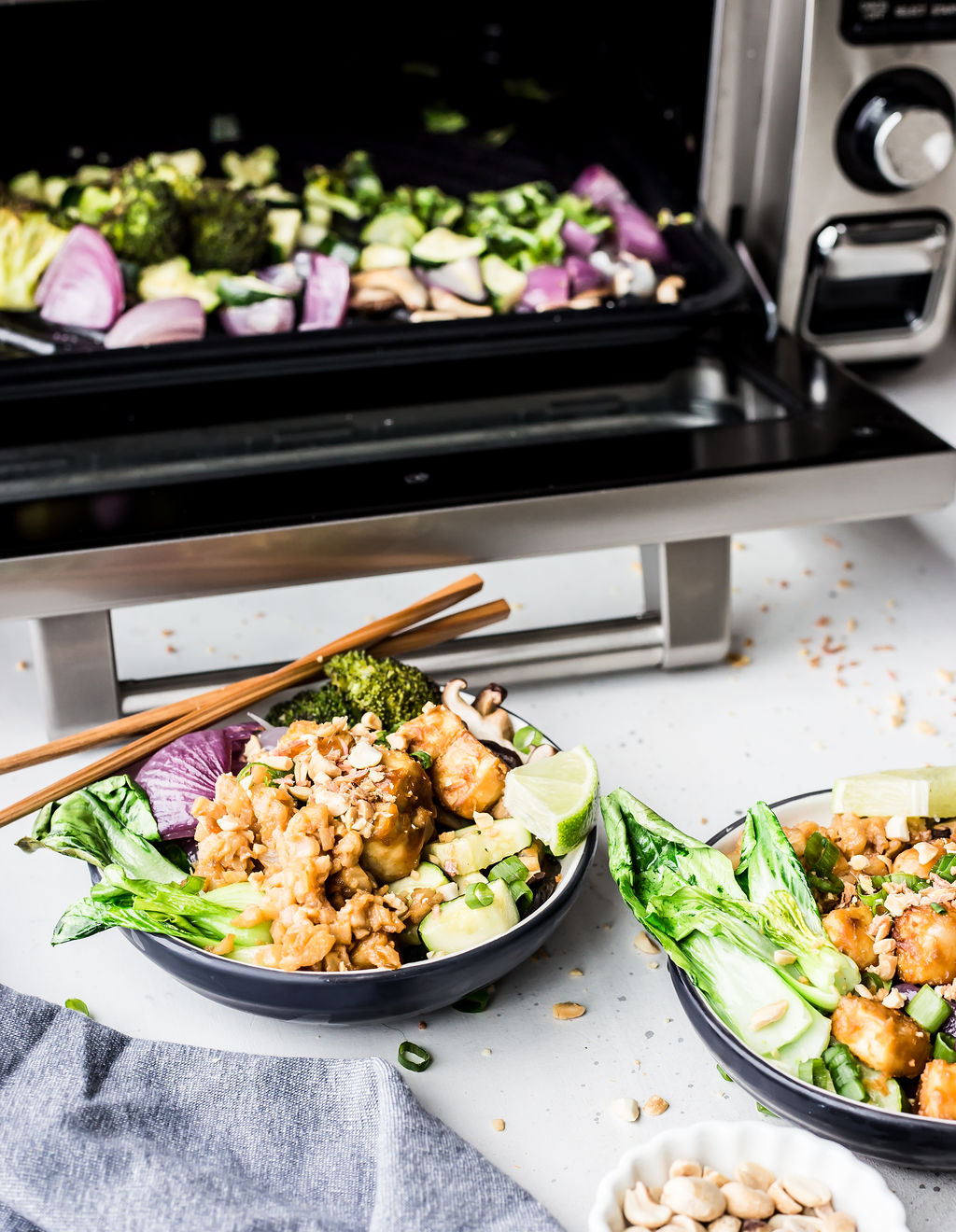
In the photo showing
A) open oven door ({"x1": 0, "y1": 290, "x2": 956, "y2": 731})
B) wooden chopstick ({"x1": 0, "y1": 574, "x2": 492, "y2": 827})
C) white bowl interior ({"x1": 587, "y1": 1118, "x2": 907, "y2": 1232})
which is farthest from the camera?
open oven door ({"x1": 0, "y1": 290, "x2": 956, "y2": 731})

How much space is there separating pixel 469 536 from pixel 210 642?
292mm

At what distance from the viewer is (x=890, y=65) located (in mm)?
1139

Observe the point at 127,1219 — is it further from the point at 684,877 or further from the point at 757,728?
the point at 757,728

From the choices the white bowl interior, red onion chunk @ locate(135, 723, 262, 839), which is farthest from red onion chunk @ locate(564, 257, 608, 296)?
the white bowl interior

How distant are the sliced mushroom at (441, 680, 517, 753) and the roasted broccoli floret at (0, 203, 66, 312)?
57 centimetres

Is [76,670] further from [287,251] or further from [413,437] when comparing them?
[287,251]

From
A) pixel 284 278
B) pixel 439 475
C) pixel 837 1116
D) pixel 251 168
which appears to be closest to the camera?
pixel 837 1116

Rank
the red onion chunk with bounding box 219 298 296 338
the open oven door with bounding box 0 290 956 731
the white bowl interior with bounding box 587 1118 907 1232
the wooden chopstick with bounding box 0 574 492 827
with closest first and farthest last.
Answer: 1. the white bowl interior with bounding box 587 1118 907 1232
2. the wooden chopstick with bounding box 0 574 492 827
3. the open oven door with bounding box 0 290 956 731
4. the red onion chunk with bounding box 219 298 296 338

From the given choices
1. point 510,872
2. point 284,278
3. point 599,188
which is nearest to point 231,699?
point 510,872

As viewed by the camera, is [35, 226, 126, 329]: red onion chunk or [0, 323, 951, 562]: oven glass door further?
[35, 226, 126, 329]: red onion chunk

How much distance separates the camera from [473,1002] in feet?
2.39

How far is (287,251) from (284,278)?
6cm

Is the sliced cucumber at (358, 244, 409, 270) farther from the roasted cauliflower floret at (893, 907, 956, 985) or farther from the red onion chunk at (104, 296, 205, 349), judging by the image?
the roasted cauliflower floret at (893, 907, 956, 985)

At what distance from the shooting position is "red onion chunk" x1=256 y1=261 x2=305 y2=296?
112 centimetres
